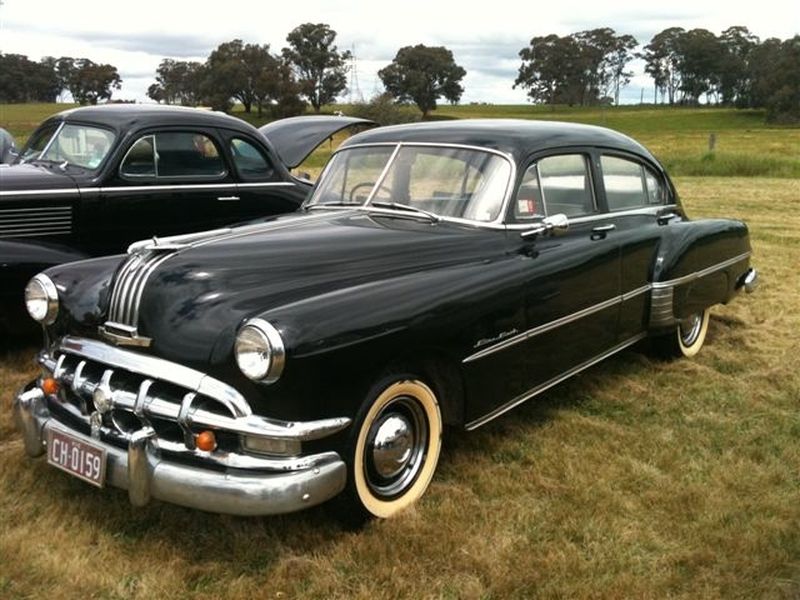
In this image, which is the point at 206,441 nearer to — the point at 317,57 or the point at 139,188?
the point at 139,188

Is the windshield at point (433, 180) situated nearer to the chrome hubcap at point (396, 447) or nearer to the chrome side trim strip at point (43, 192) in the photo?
the chrome hubcap at point (396, 447)

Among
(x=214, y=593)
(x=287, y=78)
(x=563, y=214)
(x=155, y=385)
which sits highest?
(x=287, y=78)

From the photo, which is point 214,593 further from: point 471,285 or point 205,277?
point 471,285

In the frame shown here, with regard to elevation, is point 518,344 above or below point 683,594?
above

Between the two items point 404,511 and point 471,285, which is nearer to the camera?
point 404,511

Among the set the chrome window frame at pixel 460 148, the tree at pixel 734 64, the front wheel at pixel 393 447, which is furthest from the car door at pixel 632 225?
the tree at pixel 734 64

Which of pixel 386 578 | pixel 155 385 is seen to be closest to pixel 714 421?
pixel 386 578

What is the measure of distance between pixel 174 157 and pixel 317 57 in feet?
247

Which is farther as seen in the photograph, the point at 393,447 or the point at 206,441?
the point at 393,447

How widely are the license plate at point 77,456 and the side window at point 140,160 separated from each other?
3206 mm

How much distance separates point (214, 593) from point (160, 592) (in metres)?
0.19

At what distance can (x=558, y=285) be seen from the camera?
4.08m

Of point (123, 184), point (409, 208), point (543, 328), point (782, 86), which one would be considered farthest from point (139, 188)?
point (782, 86)

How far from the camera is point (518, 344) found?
12.5 feet
